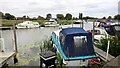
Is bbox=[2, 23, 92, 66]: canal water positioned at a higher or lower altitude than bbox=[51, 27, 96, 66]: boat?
lower

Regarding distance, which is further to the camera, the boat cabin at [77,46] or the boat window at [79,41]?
the boat window at [79,41]

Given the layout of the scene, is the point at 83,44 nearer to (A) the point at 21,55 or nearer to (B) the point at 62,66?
(B) the point at 62,66

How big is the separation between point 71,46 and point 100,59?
1.48 meters

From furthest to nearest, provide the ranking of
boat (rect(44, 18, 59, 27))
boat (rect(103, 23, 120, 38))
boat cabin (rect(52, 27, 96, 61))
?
boat (rect(44, 18, 59, 27))
boat (rect(103, 23, 120, 38))
boat cabin (rect(52, 27, 96, 61))

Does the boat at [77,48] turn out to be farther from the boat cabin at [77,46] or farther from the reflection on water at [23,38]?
the reflection on water at [23,38]

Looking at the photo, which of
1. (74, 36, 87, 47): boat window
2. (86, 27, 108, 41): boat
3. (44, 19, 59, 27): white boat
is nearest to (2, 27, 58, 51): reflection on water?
(74, 36, 87, 47): boat window

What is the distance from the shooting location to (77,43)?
324 inches

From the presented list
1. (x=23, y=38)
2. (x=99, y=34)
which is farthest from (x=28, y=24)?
(x=99, y=34)

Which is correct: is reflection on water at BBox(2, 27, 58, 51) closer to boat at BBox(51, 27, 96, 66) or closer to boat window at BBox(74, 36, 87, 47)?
boat at BBox(51, 27, 96, 66)

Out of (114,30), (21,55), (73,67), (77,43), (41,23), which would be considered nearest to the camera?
(73,67)

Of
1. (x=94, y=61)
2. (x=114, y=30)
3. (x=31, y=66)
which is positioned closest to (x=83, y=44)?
(x=94, y=61)

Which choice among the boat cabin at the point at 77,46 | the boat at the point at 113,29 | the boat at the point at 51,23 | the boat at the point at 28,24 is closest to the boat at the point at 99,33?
the boat at the point at 113,29

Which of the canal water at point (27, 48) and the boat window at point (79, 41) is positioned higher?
the boat window at point (79, 41)

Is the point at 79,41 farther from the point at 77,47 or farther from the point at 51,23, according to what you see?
the point at 51,23
